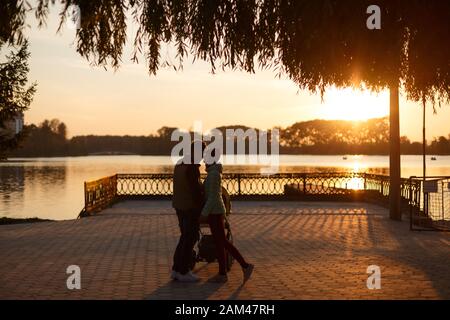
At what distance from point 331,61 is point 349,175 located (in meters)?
24.8

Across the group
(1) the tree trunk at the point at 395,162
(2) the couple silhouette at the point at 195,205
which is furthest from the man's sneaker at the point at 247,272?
(1) the tree trunk at the point at 395,162

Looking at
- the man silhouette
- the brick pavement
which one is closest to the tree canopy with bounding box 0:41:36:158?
the brick pavement

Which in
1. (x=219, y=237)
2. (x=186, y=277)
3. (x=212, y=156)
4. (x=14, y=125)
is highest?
(x=14, y=125)

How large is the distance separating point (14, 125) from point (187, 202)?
20.1 m

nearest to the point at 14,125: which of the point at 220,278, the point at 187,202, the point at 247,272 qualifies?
the point at 187,202

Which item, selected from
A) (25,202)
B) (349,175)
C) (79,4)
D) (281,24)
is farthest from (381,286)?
(25,202)

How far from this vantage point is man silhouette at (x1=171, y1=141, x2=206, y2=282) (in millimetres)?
8930

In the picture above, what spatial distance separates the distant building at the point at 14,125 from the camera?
2673 centimetres

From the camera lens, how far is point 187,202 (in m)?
9.02

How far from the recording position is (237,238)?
14.6 meters

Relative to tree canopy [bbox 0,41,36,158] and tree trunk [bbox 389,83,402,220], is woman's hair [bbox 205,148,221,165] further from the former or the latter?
tree canopy [bbox 0,41,36,158]

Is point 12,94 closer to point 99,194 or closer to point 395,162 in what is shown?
point 99,194

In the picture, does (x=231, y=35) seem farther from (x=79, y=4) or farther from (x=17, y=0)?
(x=17, y=0)
